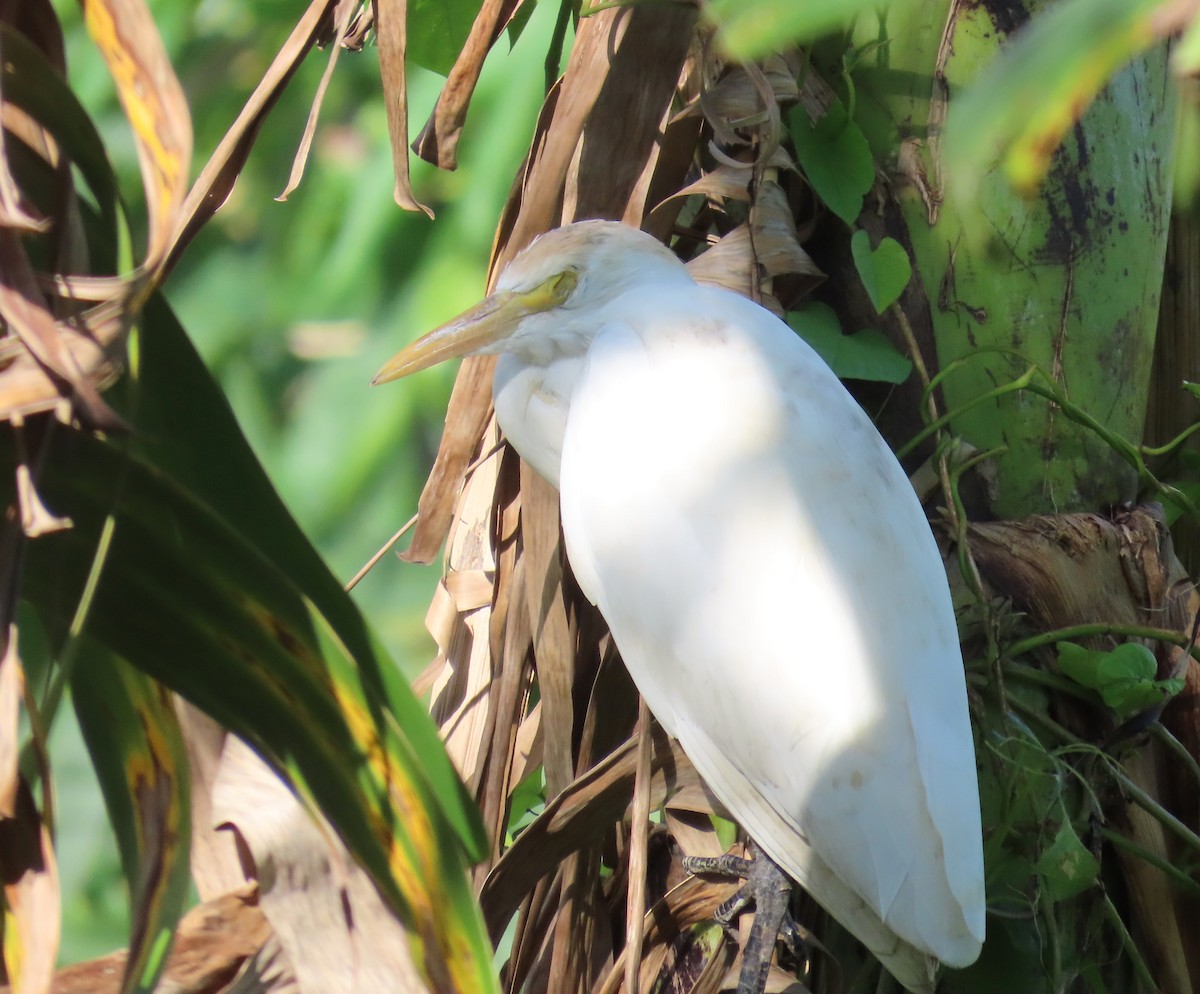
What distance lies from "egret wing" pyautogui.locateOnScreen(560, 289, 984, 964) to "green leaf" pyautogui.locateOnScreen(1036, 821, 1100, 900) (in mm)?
77

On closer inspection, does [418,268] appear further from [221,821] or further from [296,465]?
[221,821]

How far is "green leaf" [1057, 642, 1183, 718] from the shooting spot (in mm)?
736

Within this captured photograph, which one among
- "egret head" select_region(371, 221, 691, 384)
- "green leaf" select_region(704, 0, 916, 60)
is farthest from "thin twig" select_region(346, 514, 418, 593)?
"green leaf" select_region(704, 0, 916, 60)

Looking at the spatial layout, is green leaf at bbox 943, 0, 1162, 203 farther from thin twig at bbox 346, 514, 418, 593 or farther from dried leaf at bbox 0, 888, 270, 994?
thin twig at bbox 346, 514, 418, 593

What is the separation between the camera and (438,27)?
910 mm

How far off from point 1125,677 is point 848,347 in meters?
0.29

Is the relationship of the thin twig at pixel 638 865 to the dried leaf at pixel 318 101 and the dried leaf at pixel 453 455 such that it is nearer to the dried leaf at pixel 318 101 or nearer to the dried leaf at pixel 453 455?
the dried leaf at pixel 453 455

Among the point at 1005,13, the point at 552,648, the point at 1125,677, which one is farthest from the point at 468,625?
the point at 1005,13

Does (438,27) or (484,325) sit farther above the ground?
(438,27)

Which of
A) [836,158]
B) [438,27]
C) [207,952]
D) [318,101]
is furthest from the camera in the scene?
[438,27]

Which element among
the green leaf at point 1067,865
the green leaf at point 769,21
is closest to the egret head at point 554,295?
the green leaf at point 1067,865

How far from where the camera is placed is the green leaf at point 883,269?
2.45 ft

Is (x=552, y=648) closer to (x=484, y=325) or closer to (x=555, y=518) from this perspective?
(x=555, y=518)

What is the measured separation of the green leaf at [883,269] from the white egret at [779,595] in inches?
2.4
